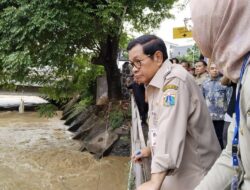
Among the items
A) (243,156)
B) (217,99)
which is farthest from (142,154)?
(217,99)

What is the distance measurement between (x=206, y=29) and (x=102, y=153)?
297 inches

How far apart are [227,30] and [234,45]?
0.15ft

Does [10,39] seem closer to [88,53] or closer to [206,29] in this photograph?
[88,53]

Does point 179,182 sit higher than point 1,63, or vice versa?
point 1,63

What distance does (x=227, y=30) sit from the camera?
976 mm

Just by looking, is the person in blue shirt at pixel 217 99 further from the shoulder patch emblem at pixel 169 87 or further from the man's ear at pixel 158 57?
the shoulder patch emblem at pixel 169 87

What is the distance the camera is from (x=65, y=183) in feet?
23.0

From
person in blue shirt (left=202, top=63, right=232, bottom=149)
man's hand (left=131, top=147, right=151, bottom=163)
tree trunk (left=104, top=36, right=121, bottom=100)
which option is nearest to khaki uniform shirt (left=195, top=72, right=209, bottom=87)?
person in blue shirt (left=202, top=63, right=232, bottom=149)

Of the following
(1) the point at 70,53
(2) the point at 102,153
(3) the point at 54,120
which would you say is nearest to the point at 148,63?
(1) the point at 70,53

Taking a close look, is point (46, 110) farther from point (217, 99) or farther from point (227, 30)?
point (227, 30)

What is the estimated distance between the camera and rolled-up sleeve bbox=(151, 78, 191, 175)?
1410 millimetres

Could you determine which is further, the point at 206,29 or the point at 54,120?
the point at 54,120

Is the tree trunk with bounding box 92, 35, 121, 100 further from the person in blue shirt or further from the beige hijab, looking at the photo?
the beige hijab

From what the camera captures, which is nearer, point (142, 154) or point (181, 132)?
point (181, 132)
